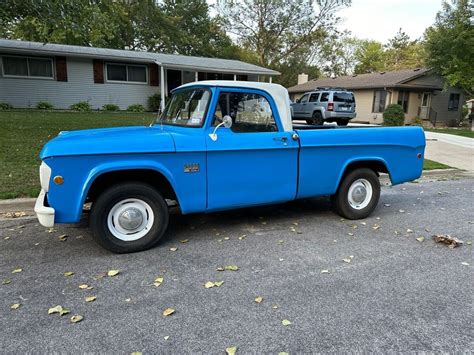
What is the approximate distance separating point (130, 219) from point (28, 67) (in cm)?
1929

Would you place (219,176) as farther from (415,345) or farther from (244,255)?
(415,345)

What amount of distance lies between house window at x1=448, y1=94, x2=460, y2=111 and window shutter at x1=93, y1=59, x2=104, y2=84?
2756 centimetres

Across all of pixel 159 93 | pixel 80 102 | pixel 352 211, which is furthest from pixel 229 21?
pixel 352 211

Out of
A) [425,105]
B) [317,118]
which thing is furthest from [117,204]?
[425,105]

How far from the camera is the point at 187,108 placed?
15.4 ft

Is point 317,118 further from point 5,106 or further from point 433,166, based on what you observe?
point 5,106

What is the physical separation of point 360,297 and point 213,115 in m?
2.57

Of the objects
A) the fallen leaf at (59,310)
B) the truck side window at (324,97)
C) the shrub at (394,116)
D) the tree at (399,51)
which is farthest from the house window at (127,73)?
the tree at (399,51)

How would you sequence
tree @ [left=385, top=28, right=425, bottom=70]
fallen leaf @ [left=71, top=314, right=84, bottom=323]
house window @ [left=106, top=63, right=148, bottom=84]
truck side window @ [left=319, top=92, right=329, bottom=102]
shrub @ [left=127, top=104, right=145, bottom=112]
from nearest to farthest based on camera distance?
fallen leaf @ [left=71, top=314, right=84, bottom=323]
truck side window @ [left=319, top=92, right=329, bottom=102]
house window @ [left=106, top=63, right=148, bottom=84]
shrub @ [left=127, top=104, right=145, bottom=112]
tree @ [left=385, top=28, right=425, bottom=70]

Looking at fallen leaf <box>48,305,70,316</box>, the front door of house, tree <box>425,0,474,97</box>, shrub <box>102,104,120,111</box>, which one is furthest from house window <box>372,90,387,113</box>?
fallen leaf <box>48,305,70,316</box>

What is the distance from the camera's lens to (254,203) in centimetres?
476

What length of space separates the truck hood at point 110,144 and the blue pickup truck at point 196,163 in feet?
0.03

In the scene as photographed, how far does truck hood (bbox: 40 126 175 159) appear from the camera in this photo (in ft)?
12.3

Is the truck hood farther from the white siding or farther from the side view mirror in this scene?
the white siding
